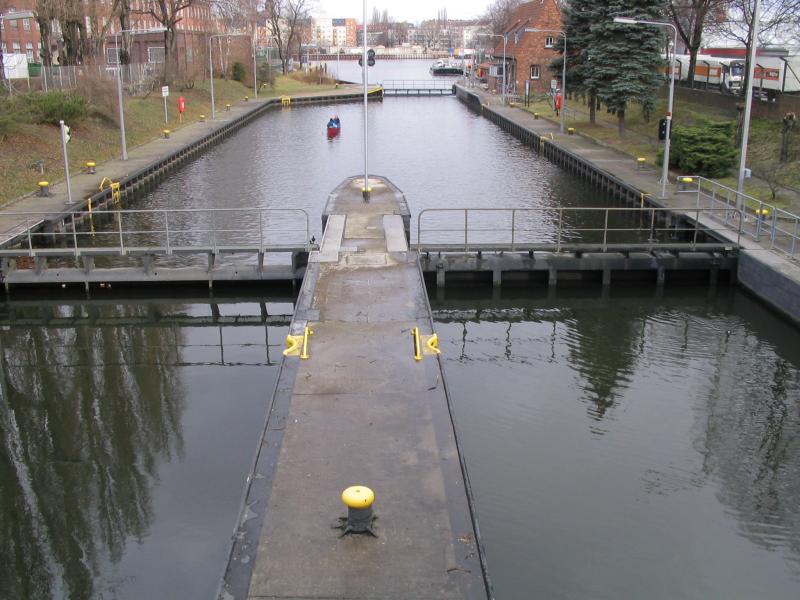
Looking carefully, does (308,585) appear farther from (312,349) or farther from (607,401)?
(607,401)

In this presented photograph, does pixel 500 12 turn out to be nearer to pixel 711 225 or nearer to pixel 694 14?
pixel 694 14

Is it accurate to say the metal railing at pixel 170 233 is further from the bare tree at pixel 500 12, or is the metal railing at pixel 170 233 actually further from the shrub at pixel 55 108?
the bare tree at pixel 500 12

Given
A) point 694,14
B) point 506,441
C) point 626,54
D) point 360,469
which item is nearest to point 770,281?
point 506,441

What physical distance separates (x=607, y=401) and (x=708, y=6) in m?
37.8

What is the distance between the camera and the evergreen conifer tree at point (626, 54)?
43844 mm

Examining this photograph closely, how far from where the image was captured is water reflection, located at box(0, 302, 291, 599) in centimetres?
1163

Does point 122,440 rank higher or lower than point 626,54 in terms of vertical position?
lower

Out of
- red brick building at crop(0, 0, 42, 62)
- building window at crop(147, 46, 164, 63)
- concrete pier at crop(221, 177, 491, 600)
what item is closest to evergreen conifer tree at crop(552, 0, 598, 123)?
concrete pier at crop(221, 177, 491, 600)

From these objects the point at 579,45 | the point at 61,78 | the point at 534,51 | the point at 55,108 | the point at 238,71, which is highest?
the point at 534,51

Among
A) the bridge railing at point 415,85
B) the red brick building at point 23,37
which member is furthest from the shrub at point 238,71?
the bridge railing at point 415,85

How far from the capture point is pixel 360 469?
1120cm

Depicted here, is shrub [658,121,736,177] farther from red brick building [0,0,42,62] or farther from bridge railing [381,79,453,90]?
bridge railing [381,79,453,90]

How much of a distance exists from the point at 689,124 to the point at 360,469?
3749cm

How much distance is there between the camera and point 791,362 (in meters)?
18.8
